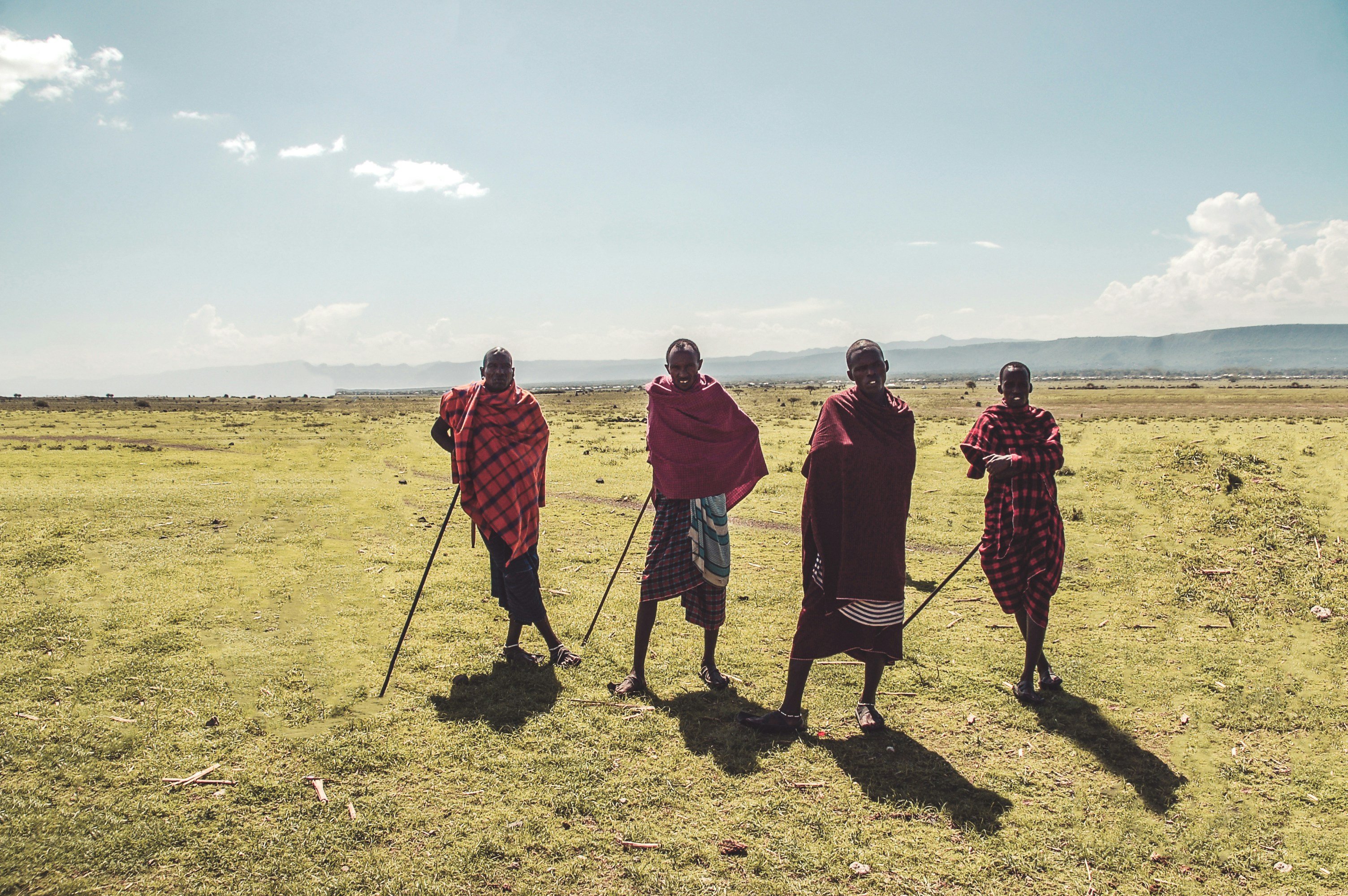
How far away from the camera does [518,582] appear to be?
20.9 ft

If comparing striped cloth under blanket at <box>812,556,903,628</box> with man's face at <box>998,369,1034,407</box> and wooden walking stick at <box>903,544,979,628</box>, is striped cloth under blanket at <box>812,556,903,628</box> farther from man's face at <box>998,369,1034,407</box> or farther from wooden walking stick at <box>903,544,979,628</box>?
man's face at <box>998,369,1034,407</box>

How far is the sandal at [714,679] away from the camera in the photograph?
19.9ft

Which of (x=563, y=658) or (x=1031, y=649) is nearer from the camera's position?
(x=1031, y=649)

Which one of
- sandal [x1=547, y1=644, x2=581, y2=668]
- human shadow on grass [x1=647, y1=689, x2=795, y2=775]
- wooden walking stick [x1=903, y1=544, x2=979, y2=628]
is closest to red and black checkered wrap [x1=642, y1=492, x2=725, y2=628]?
human shadow on grass [x1=647, y1=689, x2=795, y2=775]

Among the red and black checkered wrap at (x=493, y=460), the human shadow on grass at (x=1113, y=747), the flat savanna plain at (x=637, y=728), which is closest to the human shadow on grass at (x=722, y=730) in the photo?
→ the flat savanna plain at (x=637, y=728)

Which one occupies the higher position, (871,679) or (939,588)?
(939,588)

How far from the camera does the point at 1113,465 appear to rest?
16.9 metres

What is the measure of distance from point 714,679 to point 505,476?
270 cm

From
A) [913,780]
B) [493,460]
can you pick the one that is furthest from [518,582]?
[913,780]

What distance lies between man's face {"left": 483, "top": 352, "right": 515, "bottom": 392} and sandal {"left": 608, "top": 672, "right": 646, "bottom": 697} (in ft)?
9.52

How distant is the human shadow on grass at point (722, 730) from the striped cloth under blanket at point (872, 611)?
110cm

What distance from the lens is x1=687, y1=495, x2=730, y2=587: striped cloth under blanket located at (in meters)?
5.75

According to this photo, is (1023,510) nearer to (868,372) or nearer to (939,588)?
(939,588)

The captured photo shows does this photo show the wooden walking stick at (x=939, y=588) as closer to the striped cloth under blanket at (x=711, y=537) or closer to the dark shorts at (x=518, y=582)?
the striped cloth under blanket at (x=711, y=537)
